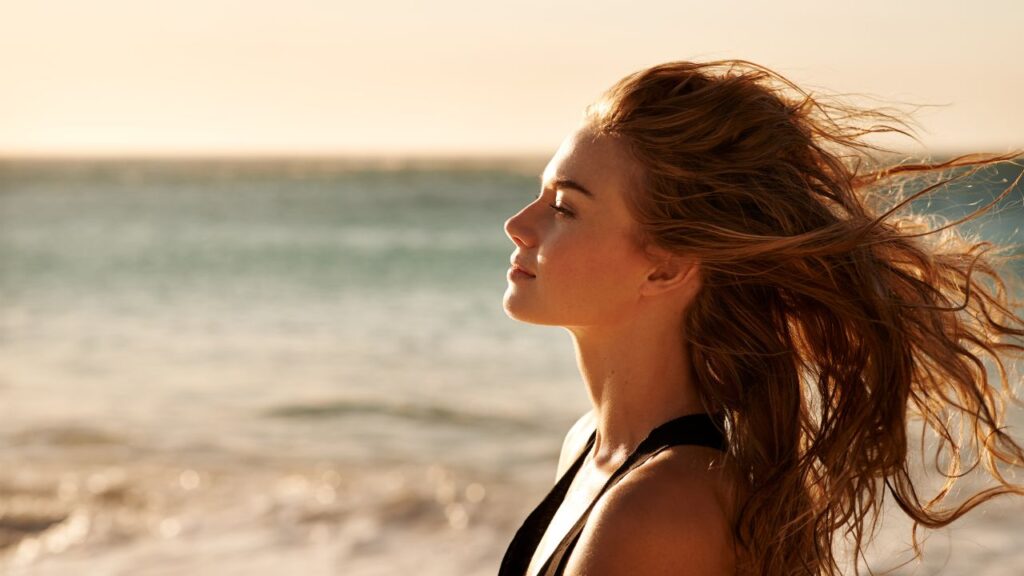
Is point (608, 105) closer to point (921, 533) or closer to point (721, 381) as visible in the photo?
point (721, 381)

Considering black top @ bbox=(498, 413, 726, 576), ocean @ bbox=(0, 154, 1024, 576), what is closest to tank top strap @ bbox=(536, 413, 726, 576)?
black top @ bbox=(498, 413, 726, 576)

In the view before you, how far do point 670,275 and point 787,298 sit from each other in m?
0.24

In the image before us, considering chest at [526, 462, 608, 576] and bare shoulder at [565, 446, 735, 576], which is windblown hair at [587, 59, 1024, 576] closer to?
bare shoulder at [565, 446, 735, 576]

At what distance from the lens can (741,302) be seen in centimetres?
236

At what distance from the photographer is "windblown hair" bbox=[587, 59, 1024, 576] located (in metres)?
2.27

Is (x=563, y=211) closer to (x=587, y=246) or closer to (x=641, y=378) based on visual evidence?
(x=587, y=246)

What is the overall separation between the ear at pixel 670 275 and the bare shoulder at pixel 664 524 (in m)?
0.33

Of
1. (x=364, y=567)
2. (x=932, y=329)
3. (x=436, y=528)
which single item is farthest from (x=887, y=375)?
(x=436, y=528)

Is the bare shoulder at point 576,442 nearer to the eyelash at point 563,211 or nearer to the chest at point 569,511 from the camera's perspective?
the chest at point 569,511

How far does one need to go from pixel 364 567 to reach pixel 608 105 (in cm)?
398

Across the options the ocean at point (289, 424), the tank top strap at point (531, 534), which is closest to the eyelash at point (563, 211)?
the tank top strap at point (531, 534)

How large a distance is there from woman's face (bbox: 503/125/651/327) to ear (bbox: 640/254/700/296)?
2 centimetres

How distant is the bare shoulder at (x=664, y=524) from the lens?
6.62 ft

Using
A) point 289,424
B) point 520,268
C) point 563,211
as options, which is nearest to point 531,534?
point 520,268
